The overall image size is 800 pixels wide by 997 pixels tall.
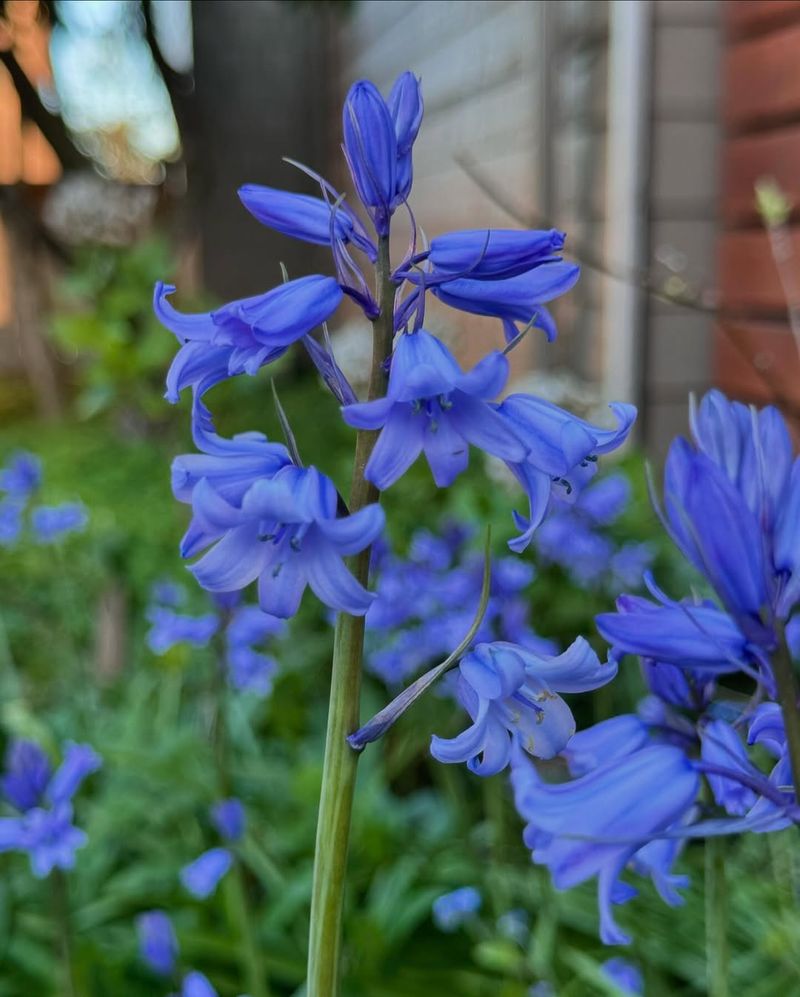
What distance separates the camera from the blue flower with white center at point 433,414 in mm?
436

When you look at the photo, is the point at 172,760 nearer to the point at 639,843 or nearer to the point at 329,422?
the point at 639,843

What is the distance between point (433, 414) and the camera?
1.55 feet

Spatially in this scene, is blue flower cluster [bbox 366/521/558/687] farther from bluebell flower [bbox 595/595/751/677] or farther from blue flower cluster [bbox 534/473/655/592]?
bluebell flower [bbox 595/595/751/677]

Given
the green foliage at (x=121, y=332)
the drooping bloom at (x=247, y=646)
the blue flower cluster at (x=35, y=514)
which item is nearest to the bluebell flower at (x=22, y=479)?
the blue flower cluster at (x=35, y=514)

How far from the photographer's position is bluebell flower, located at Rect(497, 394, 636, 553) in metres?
0.46

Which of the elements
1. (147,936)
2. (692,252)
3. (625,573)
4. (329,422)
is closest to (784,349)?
(692,252)

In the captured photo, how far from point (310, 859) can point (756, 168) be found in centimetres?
197

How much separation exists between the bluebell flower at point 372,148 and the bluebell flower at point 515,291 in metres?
0.05

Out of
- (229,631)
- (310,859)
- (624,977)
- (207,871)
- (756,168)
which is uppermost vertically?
(756,168)

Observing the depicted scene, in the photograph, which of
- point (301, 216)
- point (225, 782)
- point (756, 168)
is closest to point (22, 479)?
point (225, 782)

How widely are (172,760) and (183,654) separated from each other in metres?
0.29

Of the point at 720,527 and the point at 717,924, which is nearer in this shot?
the point at 720,527

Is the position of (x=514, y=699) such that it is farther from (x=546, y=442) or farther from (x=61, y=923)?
(x=61, y=923)

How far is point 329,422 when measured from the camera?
473 centimetres
